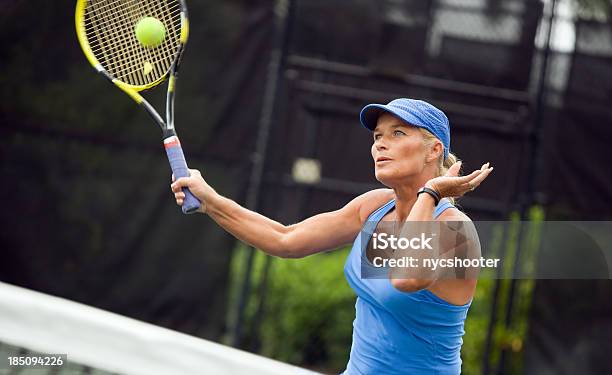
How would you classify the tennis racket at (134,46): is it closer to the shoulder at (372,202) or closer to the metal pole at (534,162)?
the shoulder at (372,202)

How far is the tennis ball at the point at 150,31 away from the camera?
11.0 feet

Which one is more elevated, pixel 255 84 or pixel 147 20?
pixel 147 20

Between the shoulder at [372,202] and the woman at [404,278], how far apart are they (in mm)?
32

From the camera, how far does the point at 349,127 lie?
492 cm

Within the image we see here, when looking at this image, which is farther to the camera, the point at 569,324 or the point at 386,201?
the point at 569,324

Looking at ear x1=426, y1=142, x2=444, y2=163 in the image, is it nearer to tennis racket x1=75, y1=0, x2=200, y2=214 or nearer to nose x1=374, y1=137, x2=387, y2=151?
nose x1=374, y1=137, x2=387, y2=151

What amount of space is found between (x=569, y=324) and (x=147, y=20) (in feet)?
8.39

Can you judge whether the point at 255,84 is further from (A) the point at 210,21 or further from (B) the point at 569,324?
(B) the point at 569,324

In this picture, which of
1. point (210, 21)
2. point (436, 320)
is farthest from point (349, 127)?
point (436, 320)

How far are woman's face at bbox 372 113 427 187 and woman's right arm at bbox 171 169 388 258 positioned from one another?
11.8 inches

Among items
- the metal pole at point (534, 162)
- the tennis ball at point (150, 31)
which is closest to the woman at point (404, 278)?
the tennis ball at point (150, 31)

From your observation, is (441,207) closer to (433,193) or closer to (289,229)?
(433,193)

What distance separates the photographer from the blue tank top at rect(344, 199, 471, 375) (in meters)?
2.61

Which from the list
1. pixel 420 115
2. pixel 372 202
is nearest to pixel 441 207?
pixel 420 115
